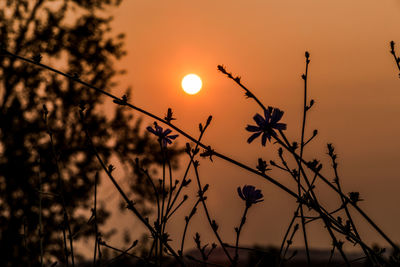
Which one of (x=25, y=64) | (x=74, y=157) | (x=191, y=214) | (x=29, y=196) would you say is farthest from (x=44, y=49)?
(x=191, y=214)

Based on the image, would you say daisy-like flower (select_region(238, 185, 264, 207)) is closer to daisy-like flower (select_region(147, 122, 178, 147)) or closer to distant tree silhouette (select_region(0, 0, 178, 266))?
daisy-like flower (select_region(147, 122, 178, 147))

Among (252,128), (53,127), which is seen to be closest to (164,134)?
(252,128)

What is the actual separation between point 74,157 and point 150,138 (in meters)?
1.51

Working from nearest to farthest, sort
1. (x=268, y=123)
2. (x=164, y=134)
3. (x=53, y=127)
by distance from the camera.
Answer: (x=268, y=123), (x=164, y=134), (x=53, y=127)

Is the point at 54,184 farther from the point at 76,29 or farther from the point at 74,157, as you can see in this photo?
the point at 76,29

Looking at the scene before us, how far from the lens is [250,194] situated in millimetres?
1905

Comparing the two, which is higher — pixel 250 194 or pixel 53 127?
pixel 53 127

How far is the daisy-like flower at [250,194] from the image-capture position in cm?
189

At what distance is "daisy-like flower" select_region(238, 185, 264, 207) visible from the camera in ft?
6.20

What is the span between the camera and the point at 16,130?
8.68m

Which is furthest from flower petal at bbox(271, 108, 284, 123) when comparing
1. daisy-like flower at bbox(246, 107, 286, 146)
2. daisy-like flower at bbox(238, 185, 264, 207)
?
daisy-like flower at bbox(238, 185, 264, 207)

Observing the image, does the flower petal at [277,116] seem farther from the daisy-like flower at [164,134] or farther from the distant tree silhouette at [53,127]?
the distant tree silhouette at [53,127]

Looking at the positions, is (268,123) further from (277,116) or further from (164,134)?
(164,134)

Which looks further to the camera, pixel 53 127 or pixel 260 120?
pixel 53 127
